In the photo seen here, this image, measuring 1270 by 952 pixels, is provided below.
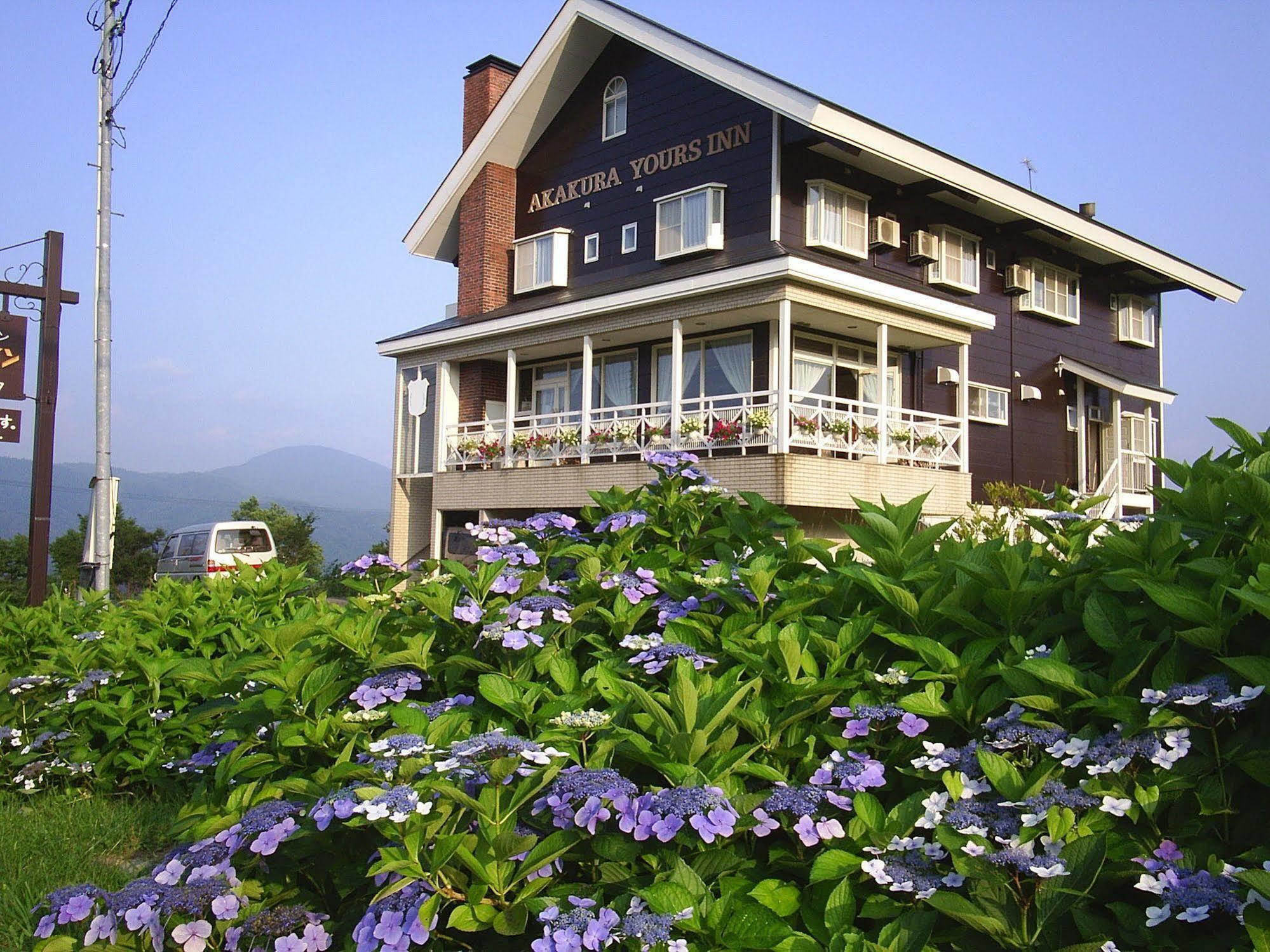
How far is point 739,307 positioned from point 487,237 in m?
8.09

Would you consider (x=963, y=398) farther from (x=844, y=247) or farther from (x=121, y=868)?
(x=121, y=868)

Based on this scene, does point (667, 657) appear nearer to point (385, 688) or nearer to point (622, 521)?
point (385, 688)

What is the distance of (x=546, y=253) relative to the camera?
22094mm

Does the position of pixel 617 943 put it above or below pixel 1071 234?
below

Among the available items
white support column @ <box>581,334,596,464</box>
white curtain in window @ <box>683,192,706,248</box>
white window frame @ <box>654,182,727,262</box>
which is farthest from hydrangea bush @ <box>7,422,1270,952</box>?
white curtain in window @ <box>683,192,706,248</box>

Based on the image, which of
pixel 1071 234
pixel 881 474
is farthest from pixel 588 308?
pixel 1071 234

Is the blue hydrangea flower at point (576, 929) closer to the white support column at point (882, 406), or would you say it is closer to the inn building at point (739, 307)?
the inn building at point (739, 307)

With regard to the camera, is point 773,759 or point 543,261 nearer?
point 773,759

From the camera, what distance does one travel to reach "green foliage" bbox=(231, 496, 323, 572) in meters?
32.5

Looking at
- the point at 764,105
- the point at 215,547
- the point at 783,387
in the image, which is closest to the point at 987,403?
the point at 783,387

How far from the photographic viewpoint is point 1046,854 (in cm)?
219

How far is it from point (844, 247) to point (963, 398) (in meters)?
3.49

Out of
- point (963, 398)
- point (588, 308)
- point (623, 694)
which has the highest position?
point (588, 308)

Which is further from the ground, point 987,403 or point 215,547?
point 987,403
